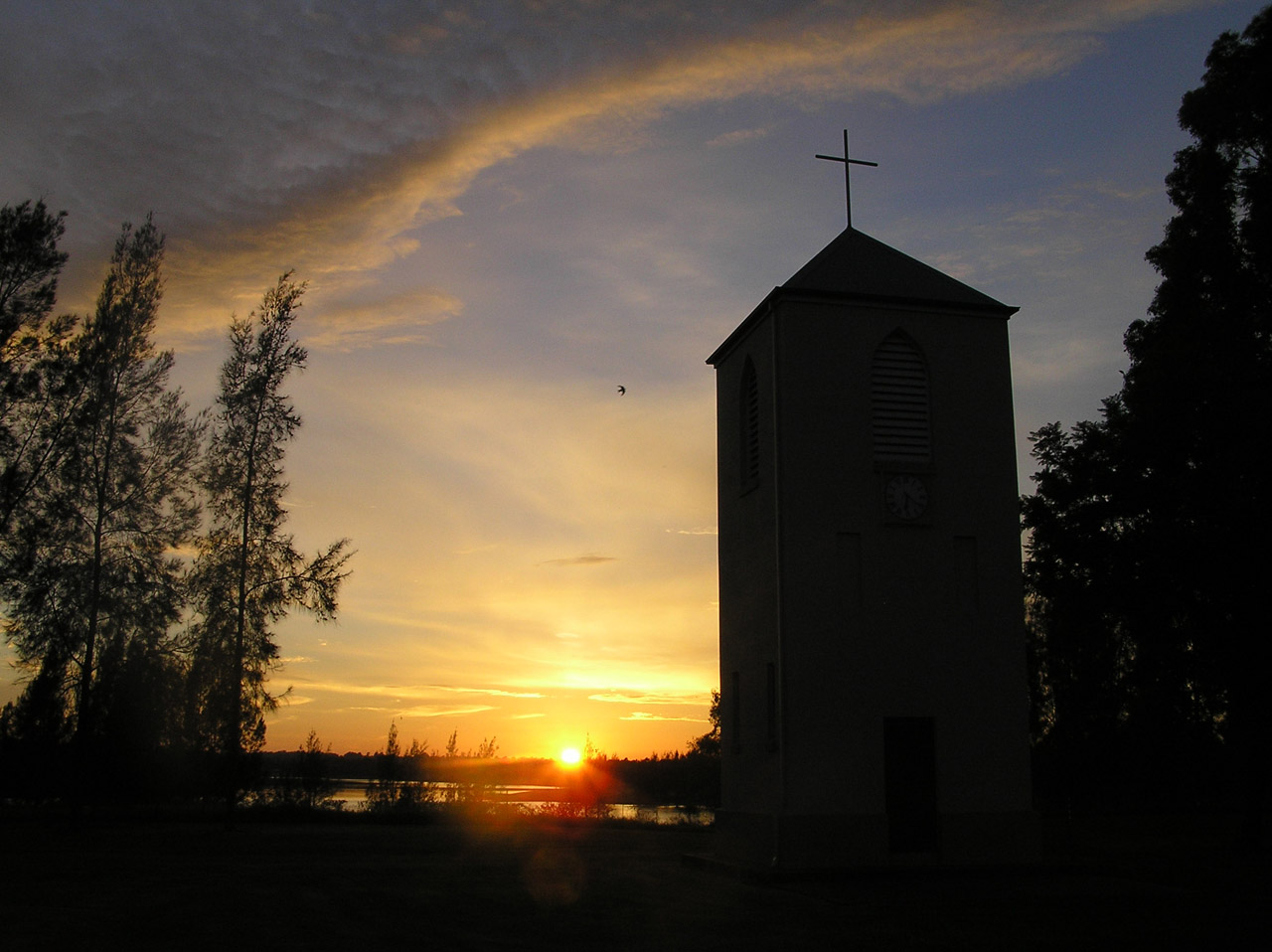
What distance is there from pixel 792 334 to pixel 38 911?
13.4 m

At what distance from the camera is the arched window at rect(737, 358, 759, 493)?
19.2 m

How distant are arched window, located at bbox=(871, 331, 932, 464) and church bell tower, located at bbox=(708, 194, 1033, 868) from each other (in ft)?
0.11

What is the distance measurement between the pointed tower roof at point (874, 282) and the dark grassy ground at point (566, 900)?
9.37m

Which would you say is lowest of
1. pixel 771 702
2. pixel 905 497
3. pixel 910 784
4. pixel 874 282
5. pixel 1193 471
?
pixel 910 784

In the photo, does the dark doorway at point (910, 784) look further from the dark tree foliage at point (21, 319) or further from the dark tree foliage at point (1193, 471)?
the dark tree foliage at point (21, 319)

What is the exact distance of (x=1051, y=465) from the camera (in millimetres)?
25062

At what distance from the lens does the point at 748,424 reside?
19641 mm

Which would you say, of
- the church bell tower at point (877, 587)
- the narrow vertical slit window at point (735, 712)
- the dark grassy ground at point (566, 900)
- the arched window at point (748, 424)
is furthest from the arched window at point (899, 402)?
the dark grassy ground at point (566, 900)

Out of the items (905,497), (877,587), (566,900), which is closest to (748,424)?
(905,497)

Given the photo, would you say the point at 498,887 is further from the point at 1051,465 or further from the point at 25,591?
the point at 25,591

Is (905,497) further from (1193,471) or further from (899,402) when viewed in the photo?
(1193,471)

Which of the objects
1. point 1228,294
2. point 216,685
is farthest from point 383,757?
point 1228,294

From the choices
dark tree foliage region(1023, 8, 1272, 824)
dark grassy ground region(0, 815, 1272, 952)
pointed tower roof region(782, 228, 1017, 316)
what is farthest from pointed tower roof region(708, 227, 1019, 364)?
dark grassy ground region(0, 815, 1272, 952)

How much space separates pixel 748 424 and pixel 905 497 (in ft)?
11.1
